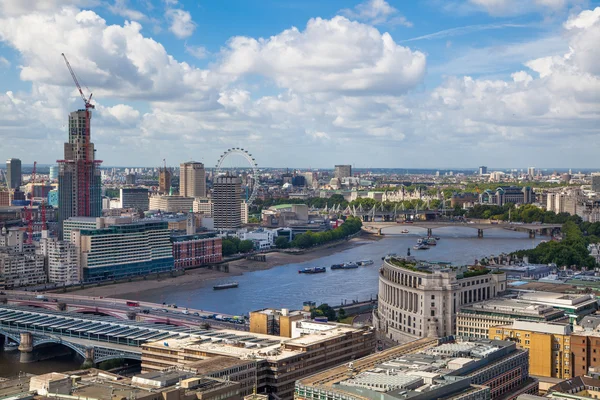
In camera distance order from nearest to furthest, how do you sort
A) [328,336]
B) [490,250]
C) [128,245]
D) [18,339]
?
[328,336] < [18,339] < [128,245] < [490,250]

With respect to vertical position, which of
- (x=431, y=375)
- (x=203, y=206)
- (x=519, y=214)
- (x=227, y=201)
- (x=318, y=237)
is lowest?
(x=318, y=237)

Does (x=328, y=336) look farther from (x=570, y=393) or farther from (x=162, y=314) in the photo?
(x=162, y=314)

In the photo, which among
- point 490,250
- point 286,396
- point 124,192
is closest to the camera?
point 286,396

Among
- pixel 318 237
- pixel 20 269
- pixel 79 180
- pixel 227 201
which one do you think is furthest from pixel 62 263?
pixel 227 201

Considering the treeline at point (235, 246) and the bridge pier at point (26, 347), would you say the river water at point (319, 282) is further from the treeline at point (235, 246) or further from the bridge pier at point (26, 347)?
the bridge pier at point (26, 347)

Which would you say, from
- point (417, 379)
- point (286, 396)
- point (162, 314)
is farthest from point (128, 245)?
point (417, 379)

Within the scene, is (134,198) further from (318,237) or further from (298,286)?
(298,286)

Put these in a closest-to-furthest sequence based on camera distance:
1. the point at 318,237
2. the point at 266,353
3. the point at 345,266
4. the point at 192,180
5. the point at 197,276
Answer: the point at 266,353 < the point at 197,276 < the point at 345,266 < the point at 318,237 < the point at 192,180

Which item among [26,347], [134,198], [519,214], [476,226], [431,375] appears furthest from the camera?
[134,198]
